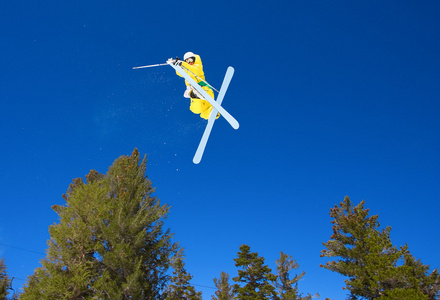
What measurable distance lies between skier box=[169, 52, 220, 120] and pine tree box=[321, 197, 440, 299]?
32.3ft

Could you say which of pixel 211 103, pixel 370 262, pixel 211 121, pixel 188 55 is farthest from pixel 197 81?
pixel 370 262

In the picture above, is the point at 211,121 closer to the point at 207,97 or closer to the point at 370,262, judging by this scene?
the point at 207,97

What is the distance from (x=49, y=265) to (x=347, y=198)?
14873 millimetres

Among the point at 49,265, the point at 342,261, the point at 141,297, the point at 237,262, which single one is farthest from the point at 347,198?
the point at 49,265

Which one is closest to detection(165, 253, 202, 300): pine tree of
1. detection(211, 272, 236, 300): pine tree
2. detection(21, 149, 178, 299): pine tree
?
detection(211, 272, 236, 300): pine tree

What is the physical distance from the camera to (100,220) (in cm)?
1045

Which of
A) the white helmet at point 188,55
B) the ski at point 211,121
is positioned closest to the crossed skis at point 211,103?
the ski at point 211,121

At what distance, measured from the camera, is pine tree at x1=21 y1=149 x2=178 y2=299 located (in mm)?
9250

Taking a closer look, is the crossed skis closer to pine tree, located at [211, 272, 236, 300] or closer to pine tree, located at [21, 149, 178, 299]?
pine tree, located at [21, 149, 178, 299]

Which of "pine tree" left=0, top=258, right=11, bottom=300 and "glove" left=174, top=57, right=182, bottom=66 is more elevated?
"glove" left=174, top=57, right=182, bottom=66

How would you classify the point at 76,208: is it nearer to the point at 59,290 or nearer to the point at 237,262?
the point at 59,290

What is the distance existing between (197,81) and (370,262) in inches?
437

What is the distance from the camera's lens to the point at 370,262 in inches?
507

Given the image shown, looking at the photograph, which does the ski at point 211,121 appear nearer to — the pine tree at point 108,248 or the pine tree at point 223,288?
the pine tree at point 108,248
